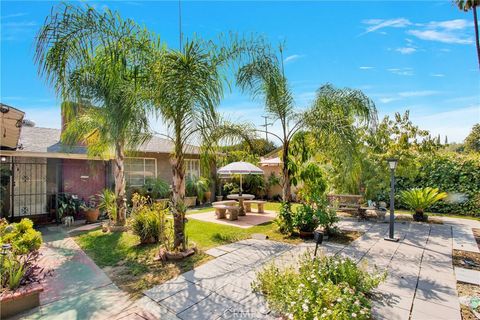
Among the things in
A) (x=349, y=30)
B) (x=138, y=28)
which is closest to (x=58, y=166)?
(x=138, y=28)

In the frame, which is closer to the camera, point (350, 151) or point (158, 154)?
point (350, 151)

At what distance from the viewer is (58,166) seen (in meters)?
11.2

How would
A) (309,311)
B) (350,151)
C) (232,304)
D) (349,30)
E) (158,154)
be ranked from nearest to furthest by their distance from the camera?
(309,311), (232,304), (350,151), (349,30), (158,154)

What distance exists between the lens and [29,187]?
10711mm

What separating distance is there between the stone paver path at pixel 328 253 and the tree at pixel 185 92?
65.2 inches

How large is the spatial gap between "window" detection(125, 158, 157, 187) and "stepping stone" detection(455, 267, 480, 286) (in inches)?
558

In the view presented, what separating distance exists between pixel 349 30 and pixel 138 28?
7148 millimetres

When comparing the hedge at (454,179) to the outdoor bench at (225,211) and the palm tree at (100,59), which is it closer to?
the outdoor bench at (225,211)

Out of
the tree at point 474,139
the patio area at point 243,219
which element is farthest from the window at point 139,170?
the tree at point 474,139

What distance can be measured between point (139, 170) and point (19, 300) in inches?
447

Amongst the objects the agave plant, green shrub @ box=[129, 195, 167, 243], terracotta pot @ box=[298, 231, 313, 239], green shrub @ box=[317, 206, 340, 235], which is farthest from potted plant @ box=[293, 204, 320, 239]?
the agave plant

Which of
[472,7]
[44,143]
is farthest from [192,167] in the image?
[472,7]

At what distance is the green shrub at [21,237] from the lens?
4.95m

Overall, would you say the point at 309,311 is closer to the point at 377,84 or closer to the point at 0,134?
the point at 0,134
